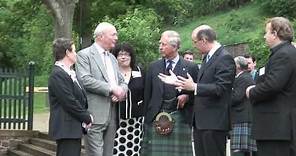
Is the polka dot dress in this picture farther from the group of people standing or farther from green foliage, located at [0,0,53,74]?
green foliage, located at [0,0,53,74]

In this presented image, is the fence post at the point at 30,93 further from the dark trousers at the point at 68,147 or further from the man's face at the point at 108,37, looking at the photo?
the dark trousers at the point at 68,147

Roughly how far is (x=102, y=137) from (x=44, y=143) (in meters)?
6.32

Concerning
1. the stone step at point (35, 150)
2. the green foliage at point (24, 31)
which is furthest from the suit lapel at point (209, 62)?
the green foliage at point (24, 31)

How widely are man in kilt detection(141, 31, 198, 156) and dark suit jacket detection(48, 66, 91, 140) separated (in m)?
1.02

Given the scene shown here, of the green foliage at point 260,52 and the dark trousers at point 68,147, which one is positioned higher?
the green foliage at point 260,52

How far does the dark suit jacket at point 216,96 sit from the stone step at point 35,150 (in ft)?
18.7

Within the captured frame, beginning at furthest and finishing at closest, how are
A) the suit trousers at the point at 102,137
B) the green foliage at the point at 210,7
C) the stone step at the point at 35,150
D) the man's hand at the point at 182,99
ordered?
the green foliage at the point at 210,7 → the stone step at the point at 35,150 → the man's hand at the point at 182,99 → the suit trousers at the point at 102,137

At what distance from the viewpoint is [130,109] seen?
24.5 feet

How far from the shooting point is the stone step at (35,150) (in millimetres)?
12063

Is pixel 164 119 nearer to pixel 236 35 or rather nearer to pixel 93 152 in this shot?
pixel 93 152

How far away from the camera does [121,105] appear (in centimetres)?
741

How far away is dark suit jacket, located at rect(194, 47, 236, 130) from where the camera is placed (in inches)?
255

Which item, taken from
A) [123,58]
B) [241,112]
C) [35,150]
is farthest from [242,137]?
[35,150]

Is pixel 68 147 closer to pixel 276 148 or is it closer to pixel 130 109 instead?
pixel 130 109
